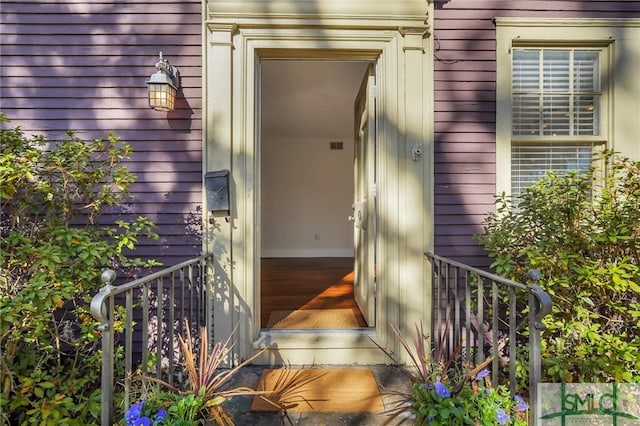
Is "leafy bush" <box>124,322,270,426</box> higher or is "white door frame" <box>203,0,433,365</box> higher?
"white door frame" <box>203,0,433,365</box>

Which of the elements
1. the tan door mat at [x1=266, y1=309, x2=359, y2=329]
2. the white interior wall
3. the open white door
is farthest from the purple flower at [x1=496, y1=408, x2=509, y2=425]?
the white interior wall

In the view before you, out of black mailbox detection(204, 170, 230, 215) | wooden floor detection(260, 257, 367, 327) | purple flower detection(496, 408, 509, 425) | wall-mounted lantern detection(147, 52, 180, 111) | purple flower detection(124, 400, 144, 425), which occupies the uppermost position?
wall-mounted lantern detection(147, 52, 180, 111)

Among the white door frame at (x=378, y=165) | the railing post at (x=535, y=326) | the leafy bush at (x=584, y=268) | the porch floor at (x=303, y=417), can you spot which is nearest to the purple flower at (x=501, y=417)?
the railing post at (x=535, y=326)

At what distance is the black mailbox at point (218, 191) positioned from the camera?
2.44 metres

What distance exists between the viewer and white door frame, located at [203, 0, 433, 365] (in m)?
2.48

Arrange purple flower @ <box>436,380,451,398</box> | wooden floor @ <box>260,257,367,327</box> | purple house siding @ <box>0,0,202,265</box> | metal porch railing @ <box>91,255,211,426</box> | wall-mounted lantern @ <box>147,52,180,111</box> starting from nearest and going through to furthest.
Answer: purple flower @ <box>436,380,451,398</box>
metal porch railing @ <box>91,255,211,426</box>
wall-mounted lantern @ <box>147,52,180,111</box>
purple house siding @ <box>0,0,202,265</box>
wooden floor @ <box>260,257,367,327</box>

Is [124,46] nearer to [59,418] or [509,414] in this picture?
[59,418]

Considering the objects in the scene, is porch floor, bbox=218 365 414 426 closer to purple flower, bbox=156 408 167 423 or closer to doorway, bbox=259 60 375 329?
purple flower, bbox=156 408 167 423

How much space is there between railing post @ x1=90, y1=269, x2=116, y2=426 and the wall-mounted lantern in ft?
4.66

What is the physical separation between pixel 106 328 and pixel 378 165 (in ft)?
6.29

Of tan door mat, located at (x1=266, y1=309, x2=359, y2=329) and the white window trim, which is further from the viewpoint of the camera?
tan door mat, located at (x1=266, y1=309, x2=359, y2=329)

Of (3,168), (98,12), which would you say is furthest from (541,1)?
(3,168)

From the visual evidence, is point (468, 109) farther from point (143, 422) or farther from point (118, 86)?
point (143, 422)

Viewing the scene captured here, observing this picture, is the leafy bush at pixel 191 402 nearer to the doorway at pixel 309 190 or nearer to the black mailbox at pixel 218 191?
the black mailbox at pixel 218 191
